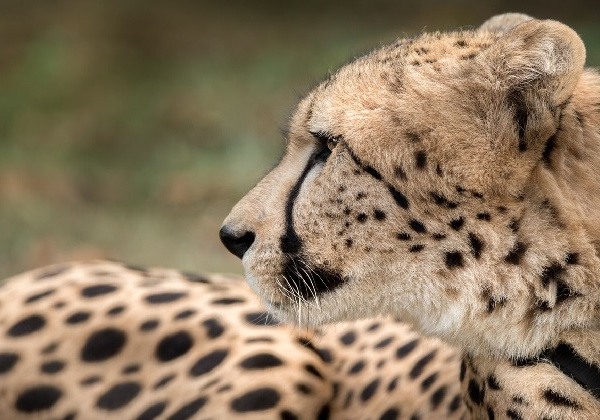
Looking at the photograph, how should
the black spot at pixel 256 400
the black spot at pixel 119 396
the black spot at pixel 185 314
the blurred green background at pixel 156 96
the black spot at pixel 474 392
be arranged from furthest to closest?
the blurred green background at pixel 156 96
the black spot at pixel 185 314
the black spot at pixel 119 396
the black spot at pixel 256 400
the black spot at pixel 474 392

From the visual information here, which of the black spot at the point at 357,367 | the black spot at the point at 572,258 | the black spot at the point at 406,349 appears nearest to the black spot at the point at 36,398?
the black spot at the point at 357,367

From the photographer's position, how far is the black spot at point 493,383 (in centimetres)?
176

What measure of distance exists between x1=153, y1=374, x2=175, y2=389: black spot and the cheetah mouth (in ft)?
1.73

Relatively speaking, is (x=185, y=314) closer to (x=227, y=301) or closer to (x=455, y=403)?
(x=227, y=301)

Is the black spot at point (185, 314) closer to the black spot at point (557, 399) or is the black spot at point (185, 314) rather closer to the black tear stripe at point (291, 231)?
the black tear stripe at point (291, 231)

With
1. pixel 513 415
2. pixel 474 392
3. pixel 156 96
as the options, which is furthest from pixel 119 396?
pixel 156 96

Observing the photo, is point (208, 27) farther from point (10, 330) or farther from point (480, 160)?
point (480, 160)

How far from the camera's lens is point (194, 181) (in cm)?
506

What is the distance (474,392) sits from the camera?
1.85 metres

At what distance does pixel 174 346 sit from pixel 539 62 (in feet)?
3.55

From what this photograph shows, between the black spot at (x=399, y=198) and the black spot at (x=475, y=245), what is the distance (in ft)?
0.39

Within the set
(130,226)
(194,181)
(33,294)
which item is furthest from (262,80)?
(33,294)

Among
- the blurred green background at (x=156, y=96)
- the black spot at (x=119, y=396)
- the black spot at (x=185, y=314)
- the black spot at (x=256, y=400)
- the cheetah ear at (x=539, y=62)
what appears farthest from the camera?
the blurred green background at (x=156, y=96)

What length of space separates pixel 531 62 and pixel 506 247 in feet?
0.94
